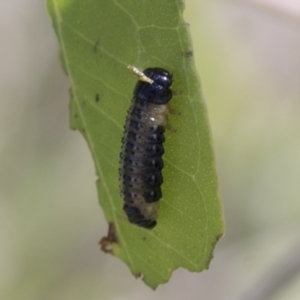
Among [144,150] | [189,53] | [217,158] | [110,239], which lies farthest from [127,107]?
[217,158]

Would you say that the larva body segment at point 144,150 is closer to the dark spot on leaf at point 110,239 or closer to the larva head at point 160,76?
the larva head at point 160,76

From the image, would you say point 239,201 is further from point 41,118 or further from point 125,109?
point 125,109

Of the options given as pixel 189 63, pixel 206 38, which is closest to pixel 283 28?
pixel 206 38

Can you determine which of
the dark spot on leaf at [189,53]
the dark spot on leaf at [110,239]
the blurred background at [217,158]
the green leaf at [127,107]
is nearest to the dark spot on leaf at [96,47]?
the green leaf at [127,107]

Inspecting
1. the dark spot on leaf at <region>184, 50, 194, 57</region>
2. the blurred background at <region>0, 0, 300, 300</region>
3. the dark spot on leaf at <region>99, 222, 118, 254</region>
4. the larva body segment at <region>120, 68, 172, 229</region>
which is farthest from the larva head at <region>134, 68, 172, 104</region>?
the blurred background at <region>0, 0, 300, 300</region>

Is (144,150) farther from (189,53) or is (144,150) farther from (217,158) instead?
(217,158)

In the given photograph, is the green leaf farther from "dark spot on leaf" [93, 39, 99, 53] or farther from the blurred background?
the blurred background
